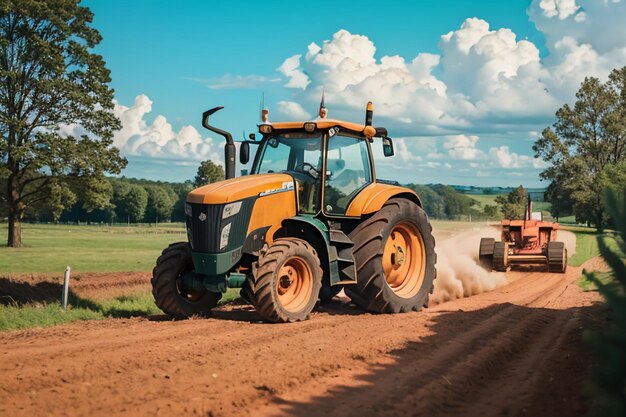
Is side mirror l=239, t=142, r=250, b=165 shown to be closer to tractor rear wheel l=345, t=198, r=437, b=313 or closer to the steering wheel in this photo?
the steering wheel

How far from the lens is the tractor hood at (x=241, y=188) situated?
8.94 m

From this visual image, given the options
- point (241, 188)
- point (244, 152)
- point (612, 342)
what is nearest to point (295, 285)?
point (241, 188)

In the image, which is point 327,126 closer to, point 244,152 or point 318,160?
point 318,160

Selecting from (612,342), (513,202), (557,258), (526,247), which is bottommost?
(557,258)

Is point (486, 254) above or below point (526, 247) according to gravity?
below

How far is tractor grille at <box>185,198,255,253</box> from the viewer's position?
8.91 metres

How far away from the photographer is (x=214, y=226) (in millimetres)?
8914

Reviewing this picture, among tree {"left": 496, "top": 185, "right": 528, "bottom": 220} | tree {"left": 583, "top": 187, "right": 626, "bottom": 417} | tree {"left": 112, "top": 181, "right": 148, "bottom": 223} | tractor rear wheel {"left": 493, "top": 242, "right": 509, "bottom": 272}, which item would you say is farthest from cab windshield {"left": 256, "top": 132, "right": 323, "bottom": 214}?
tree {"left": 112, "top": 181, "right": 148, "bottom": 223}

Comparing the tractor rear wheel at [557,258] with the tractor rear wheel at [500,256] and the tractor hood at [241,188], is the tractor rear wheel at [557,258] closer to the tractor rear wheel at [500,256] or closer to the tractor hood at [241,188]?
the tractor rear wheel at [500,256]

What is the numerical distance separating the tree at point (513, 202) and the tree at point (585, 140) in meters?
2.98

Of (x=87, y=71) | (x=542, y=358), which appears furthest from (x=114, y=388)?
(x=87, y=71)

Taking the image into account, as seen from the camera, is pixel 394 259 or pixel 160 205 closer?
pixel 394 259

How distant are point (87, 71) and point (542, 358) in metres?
26.4

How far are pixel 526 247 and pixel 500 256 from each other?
204cm
